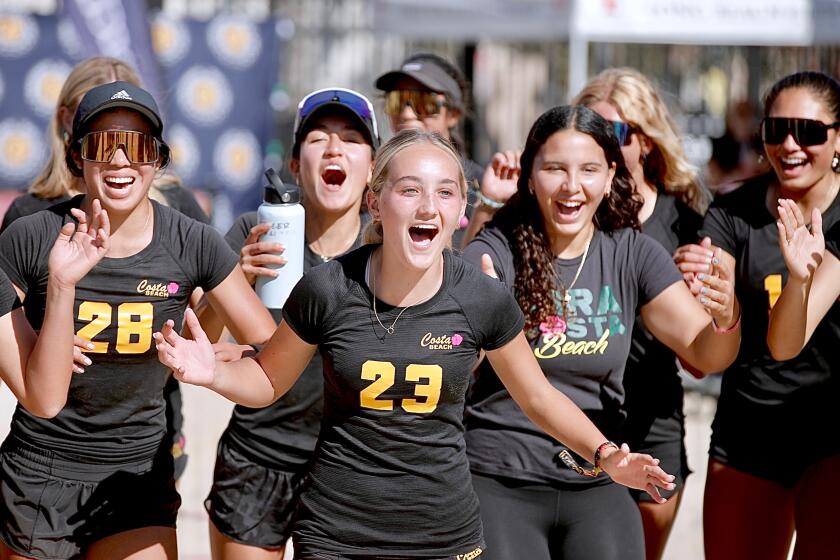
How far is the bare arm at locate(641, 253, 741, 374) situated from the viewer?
407 centimetres

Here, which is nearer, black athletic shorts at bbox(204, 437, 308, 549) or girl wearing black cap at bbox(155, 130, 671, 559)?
girl wearing black cap at bbox(155, 130, 671, 559)

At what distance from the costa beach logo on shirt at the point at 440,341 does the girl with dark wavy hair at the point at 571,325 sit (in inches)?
22.1

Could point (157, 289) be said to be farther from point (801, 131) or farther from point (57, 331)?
point (801, 131)

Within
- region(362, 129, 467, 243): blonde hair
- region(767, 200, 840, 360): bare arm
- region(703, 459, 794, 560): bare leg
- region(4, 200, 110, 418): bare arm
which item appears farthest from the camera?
region(703, 459, 794, 560): bare leg

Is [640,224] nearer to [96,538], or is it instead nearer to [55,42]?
[96,538]

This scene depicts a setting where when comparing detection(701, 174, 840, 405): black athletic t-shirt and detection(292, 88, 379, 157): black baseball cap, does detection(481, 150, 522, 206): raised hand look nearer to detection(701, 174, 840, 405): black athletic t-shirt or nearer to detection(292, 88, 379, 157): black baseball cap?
detection(292, 88, 379, 157): black baseball cap

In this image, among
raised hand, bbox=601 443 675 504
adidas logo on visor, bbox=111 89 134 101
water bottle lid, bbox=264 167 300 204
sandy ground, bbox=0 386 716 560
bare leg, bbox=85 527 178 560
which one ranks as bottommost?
sandy ground, bbox=0 386 716 560

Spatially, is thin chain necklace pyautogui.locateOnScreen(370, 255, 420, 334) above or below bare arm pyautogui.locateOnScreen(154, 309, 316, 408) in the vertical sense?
above

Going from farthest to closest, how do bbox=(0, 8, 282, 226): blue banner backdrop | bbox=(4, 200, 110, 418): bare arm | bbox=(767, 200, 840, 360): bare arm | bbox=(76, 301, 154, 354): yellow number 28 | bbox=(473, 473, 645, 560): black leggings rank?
bbox=(0, 8, 282, 226): blue banner backdrop < bbox=(767, 200, 840, 360): bare arm < bbox=(473, 473, 645, 560): black leggings < bbox=(76, 301, 154, 354): yellow number 28 < bbox=(4, 200, 110, 418): bare arm

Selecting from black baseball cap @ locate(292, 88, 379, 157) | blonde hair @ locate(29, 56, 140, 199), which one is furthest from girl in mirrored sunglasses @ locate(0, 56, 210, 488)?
black baseball cap @ locate(292, 88, 379, 157)

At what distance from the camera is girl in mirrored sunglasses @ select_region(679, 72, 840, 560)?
453 centimetres

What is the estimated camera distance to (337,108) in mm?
4570

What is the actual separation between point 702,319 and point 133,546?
80.7 inches

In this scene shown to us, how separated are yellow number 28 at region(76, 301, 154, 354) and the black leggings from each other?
3.94 feet
